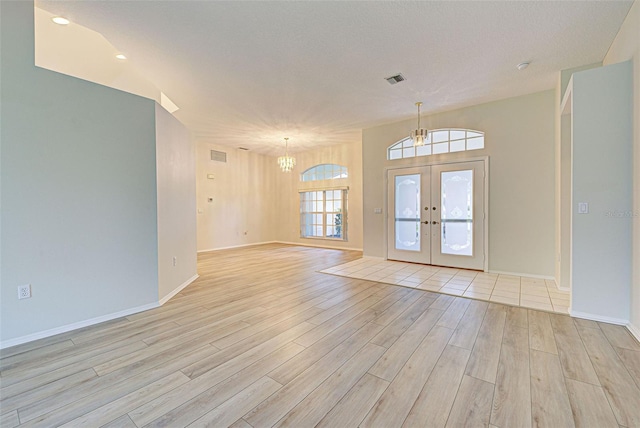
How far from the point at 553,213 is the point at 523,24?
9.92ft

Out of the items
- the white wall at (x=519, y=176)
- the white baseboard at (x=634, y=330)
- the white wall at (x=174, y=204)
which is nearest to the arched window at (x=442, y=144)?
the white wall at (x=519, y=176)

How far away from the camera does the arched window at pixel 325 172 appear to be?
8055mm

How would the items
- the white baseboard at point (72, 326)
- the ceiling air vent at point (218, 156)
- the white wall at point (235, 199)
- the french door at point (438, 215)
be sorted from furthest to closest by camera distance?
the ceiling air vent at point (218, 156) < the white wall at point (235, 199) < the french door at point (438, 215) < the white baseboard at point (72, 326)

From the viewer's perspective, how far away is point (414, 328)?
2629 millimetres

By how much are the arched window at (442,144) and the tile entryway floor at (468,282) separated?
7.65 feet

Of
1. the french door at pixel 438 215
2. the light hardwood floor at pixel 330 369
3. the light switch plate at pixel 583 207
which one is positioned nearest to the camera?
the light hardwood floor at pixel 330 369

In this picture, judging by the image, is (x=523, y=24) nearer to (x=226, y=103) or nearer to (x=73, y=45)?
(x=226, y=103)

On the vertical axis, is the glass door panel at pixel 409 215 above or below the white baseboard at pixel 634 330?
above

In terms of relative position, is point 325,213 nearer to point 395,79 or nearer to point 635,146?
point 395,79

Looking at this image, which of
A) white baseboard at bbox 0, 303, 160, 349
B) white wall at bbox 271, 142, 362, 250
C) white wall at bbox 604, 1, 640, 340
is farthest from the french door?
white baseboard at bbox 0, 303, 160, 349

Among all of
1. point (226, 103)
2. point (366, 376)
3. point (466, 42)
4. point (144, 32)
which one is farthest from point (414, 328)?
point (226, 103)

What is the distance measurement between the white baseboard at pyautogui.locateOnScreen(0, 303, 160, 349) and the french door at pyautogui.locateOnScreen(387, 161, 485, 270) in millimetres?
4680

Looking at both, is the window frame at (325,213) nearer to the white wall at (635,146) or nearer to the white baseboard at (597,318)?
the white baseboard at (597,318)

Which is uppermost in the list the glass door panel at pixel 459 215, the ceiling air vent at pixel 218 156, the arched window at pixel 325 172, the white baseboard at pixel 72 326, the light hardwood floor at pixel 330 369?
the ceiling air vent at pixel 218 156
